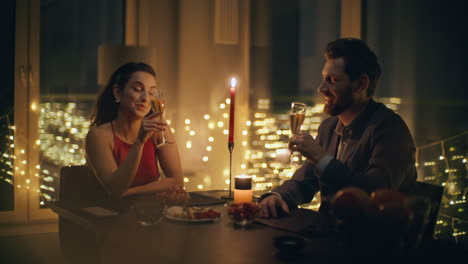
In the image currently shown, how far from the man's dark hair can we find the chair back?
3.77 ft

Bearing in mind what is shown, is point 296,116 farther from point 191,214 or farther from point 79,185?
point 79,185

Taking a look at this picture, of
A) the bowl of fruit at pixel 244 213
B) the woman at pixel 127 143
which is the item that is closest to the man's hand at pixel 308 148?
the bowl of fruit at pixel 244 213

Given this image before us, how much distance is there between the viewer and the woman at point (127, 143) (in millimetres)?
2188

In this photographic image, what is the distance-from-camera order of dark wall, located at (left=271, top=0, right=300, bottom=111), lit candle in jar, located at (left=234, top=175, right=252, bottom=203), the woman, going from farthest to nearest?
1. dark wall, located at (left=271, top=0, right=300, bottom=111)
2. the woman
3. lit candle in jar, located at (left=234, top=175, right=252, bottom=203)

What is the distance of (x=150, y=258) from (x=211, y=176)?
9.25 feet

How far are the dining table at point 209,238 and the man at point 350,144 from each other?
0.51 ft

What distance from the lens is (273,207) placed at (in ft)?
5.52

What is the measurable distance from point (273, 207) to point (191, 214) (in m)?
0.27

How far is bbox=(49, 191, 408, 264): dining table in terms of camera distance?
1210 millimetres

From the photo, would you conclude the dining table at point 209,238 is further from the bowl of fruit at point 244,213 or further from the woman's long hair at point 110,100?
the woman's long hair at point 110,100

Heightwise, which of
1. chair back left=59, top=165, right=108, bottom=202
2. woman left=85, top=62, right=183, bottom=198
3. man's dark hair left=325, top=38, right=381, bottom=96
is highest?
man's dark hair left=325, top=38, right=381, bottom=96

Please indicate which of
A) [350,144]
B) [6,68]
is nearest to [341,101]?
[350,144]

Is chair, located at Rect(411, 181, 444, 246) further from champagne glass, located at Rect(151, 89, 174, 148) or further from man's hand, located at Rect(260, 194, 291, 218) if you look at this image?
champagne glass, located at Rect(151, 89, 174, 148)

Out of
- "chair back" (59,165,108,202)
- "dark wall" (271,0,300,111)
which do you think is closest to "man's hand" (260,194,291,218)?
"chair back" (59,165,108,202)
